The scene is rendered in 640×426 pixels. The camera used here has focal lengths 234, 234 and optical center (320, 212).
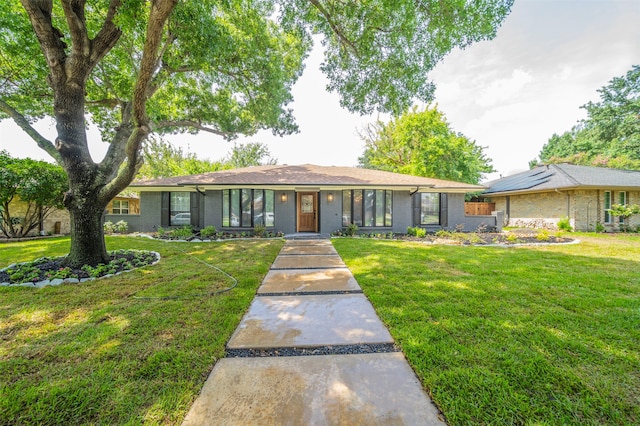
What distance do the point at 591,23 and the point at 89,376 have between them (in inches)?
582

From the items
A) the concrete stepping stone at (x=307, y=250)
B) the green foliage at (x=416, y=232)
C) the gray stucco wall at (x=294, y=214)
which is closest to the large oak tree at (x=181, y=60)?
the gray stucco wall at (x=294, y=214)

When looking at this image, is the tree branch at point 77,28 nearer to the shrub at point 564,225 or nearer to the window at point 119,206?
the window at point 119,206

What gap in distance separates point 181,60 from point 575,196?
1882 cm

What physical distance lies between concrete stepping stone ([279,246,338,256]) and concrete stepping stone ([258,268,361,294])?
1.86 meters

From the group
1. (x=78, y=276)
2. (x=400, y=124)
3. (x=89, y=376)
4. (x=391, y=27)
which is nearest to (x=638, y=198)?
(x=400, y=124)

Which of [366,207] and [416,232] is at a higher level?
[366,207]

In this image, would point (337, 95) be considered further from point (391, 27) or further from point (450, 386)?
point (450, 386)

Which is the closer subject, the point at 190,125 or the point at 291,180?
the point at 190,125

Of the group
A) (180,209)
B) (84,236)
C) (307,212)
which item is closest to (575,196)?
(307,212)

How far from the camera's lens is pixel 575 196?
40.7 ft

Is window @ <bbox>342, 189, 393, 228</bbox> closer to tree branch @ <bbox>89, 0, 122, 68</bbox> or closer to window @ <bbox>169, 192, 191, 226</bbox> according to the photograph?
window @ <bbox>169, 192, 191, 226</bbox>

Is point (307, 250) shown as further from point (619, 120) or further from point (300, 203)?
point (619, 120)

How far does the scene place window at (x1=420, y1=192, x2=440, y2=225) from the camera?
11945mm

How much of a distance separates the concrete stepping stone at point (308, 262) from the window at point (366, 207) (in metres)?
4.59
